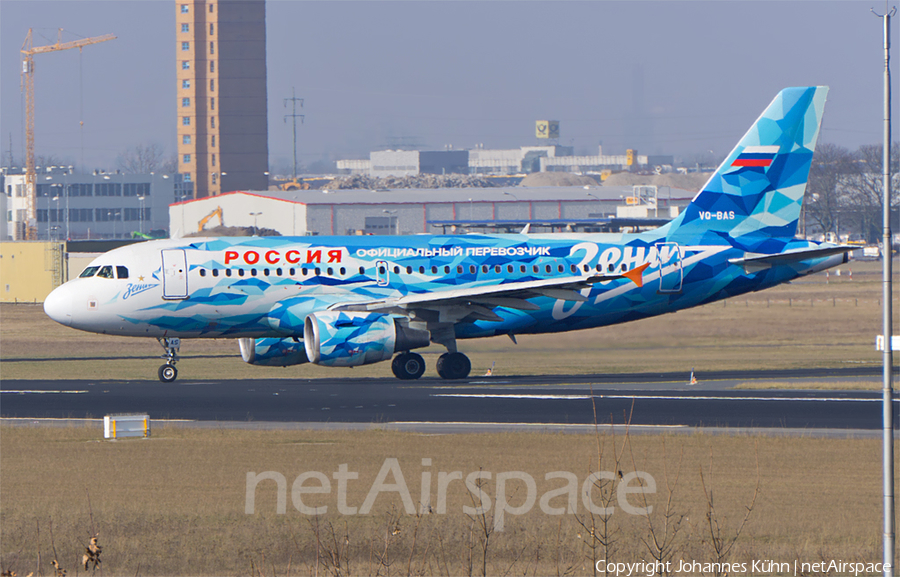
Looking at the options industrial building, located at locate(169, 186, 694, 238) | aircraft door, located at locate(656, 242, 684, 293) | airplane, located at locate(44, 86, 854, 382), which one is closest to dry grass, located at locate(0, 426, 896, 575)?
airplane, located at locate(44, 86, 854, 382)

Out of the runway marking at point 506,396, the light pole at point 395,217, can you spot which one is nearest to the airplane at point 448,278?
the runway marking at point 506,396

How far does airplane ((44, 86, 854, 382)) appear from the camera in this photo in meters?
39.8

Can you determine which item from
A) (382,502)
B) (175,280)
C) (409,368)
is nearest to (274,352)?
(175,280)

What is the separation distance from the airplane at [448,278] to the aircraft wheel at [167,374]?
0.12 metres

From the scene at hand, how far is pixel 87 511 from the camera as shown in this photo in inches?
803

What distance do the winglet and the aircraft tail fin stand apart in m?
2.75

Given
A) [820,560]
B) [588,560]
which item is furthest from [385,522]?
[820,560]

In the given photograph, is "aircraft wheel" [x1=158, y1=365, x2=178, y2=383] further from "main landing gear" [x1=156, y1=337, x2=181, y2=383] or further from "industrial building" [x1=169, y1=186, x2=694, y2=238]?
"industrial building" [x1=169, y1=186, x2=694, y2=238]

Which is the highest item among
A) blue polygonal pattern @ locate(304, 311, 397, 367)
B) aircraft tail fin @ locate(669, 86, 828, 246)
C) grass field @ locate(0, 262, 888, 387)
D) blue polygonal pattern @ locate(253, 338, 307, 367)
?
aircraft tail fin @ locate(669, 86, 828, 246)

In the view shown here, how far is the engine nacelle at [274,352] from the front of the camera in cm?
4219

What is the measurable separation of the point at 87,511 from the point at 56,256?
8274 cm

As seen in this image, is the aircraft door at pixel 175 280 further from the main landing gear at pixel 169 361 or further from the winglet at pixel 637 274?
the winglet at pixel 637 274

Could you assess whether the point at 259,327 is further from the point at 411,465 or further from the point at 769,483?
the point at 769,483

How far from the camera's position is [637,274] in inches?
1609
